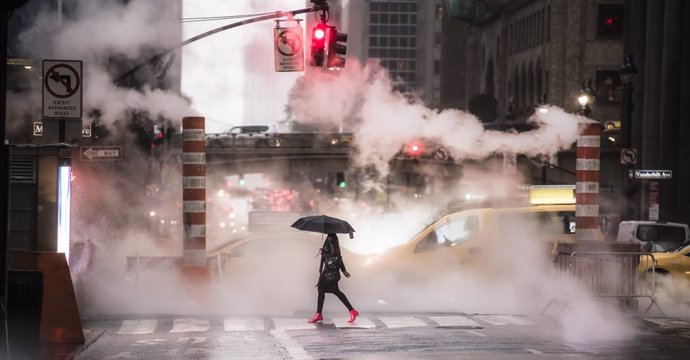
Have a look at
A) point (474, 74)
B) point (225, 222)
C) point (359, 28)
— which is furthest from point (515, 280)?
point (359, 28)

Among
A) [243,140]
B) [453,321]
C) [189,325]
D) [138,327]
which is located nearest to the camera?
[138,327]

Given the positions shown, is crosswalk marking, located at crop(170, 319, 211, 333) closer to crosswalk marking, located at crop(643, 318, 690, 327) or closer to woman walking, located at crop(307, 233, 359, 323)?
woman walking, located at crop(307, 233, 359, 323)

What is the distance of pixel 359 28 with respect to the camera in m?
198

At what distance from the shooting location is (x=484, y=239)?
74.7 ft

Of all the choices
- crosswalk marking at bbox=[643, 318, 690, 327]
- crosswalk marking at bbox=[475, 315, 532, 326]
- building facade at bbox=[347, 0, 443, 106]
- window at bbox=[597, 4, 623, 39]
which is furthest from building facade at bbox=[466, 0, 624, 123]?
building facade at bbox=[347, 0, 443, 106]

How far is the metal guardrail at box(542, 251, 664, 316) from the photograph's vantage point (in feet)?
65.3

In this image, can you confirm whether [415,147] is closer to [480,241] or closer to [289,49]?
[289,49]

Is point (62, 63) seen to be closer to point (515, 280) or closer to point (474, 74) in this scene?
point (515, 280)

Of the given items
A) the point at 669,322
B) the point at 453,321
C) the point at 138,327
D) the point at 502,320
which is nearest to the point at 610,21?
the point at 669,322

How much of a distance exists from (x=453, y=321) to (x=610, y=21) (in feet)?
205

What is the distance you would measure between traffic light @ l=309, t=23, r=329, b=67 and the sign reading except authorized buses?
88 cm

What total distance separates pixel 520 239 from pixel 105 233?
16.8m

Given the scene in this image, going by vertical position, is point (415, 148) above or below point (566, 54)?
below

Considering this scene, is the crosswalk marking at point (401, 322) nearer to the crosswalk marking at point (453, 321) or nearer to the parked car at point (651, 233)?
the crosswalk marking at point (453, 321)
